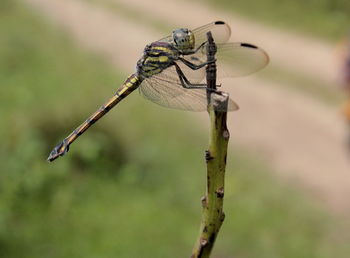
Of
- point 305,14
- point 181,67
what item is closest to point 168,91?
point 181,67

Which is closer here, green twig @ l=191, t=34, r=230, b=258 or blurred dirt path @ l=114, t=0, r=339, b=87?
green twig @ l=191, t=34, r=230, b=258

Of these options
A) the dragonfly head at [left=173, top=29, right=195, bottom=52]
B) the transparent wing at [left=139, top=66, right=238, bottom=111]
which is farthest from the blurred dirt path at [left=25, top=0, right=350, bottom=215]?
the dragonfly head at [left=173, top=29, right=195, bottom=52]

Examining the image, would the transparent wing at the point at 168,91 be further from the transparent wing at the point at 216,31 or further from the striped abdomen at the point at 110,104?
the transparent wing at the point at 216,31

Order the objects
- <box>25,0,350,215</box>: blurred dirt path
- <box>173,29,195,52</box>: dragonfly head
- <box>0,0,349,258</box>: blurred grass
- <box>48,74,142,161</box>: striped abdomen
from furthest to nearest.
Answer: <box>25,0,350,215</box>: blurred dirt path, <box>0,0,349,258</box>: blurred grass, <box>48,74,142,161</box>: striped abdomen, <box>173,29,195,52</box>: dragonfly head

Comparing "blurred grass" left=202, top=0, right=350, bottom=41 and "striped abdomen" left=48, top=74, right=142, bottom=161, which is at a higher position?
Answer: "blurred grass" left=202, top=0, right=350, bottom=41

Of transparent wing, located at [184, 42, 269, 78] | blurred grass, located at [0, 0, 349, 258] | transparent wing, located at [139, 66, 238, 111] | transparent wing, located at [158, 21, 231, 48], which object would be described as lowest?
blurred grass, located at [0, 0, 349, 258]

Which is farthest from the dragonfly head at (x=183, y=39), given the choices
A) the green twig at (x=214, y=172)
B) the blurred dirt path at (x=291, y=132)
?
the blurred dirt path at (x=291, y=132)

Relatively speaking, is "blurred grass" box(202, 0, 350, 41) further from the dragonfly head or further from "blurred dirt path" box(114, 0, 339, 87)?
the dragonfly head
